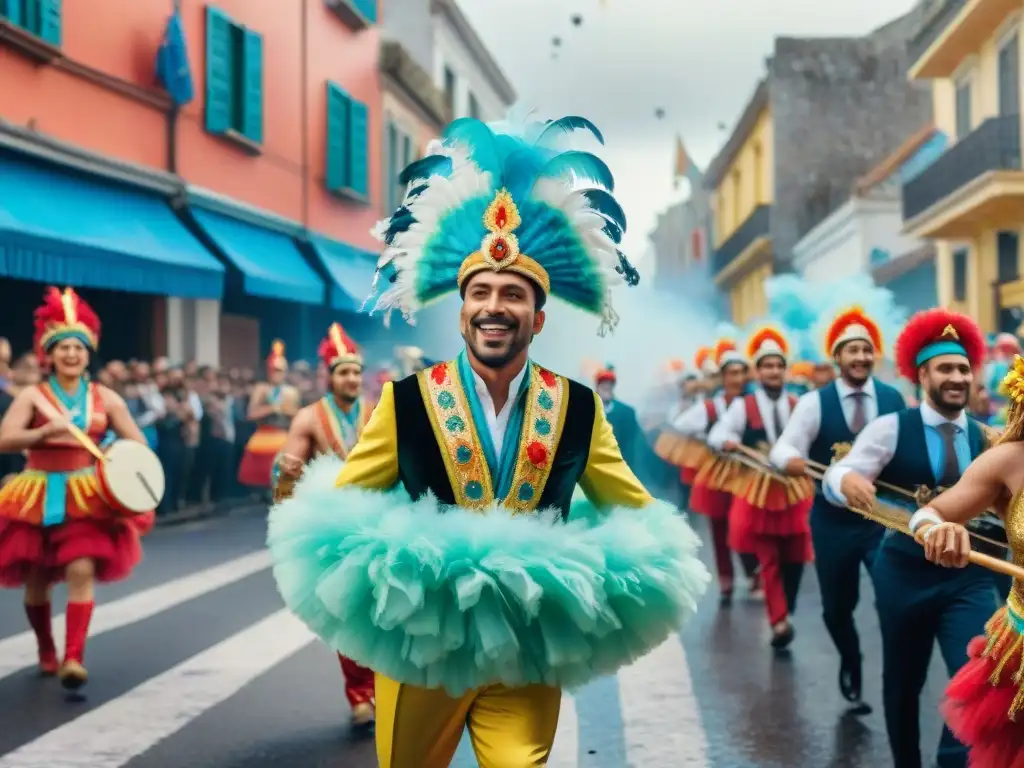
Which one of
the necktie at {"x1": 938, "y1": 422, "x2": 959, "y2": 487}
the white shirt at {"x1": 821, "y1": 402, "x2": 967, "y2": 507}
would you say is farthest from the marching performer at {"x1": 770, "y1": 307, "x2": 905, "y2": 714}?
the necktie at {"x1": 938, "y1": 422, "x2": 959, "y2": 487}

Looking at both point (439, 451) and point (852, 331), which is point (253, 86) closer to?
point (852, 331)

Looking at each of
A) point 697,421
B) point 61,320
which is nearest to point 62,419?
point 61,320

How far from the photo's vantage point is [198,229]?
64.2 ft

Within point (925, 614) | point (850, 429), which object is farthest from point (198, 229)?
point (925, 614)

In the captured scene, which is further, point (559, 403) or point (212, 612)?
point (212, 612)

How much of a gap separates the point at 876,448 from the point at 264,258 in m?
16.9

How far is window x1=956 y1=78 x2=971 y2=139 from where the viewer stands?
90.2 feet

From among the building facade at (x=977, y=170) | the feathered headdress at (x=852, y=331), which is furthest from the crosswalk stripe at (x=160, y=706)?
the building facade at (x=977, y=170)

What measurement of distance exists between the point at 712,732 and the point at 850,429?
1.94 metres

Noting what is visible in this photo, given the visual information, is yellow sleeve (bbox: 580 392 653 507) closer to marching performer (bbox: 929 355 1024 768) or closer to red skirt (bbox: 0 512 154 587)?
marching performer (bbox: 929 355 1024 768)

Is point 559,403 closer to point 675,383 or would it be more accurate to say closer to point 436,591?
point 436,591

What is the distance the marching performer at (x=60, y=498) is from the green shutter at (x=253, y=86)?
14.6 m

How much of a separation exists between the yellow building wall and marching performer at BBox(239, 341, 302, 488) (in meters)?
28.8

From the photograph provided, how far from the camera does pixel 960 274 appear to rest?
28375 millimetres
